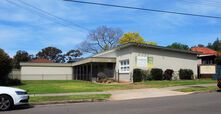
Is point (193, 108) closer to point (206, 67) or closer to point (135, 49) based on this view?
point (135, 49)

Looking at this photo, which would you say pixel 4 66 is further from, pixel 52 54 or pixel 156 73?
pixel 52 54

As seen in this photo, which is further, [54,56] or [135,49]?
[54,56]

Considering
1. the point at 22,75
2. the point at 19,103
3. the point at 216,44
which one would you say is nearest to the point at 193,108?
the point at 19,103

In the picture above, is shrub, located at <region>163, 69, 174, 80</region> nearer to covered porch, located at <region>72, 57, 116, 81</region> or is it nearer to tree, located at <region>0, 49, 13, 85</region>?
covered porch, located at <region>72, 57, 116, 81</region>

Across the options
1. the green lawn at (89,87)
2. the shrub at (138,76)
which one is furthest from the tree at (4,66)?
the shrub at (138,76)

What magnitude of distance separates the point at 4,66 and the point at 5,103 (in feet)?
72.0

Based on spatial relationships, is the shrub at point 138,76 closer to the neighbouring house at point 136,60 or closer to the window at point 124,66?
the neighbouring house at point 136,60

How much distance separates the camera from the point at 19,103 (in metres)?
15.3

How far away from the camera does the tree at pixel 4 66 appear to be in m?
35.3

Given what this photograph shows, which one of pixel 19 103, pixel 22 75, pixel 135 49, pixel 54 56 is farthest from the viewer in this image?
pixel 54 56

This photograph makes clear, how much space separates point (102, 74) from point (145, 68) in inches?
219

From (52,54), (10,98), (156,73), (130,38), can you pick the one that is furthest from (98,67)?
(52,54)

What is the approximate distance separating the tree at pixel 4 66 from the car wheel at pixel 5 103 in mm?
20987

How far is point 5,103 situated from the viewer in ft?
48.7
